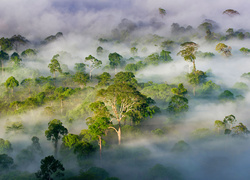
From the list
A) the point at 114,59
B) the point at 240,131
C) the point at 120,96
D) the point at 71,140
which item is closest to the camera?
the point at 71,140

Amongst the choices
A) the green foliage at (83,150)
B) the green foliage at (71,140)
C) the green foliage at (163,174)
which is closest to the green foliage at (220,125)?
the green foliage at (163,174)

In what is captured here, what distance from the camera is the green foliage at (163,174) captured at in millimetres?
34844

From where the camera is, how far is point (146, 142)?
46.8 meters

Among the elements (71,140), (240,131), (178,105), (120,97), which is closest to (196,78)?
(178,105)

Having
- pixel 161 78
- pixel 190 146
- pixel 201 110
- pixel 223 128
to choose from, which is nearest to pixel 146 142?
pixel 190 146

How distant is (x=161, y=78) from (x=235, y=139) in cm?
5367

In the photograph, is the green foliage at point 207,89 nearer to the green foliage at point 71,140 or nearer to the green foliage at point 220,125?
the green foliage at point 220,125

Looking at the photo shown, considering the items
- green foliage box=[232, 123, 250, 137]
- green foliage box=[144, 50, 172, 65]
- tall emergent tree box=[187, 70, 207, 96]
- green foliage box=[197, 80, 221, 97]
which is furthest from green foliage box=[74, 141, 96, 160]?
green foliage box=[144, 50, 172, 65]

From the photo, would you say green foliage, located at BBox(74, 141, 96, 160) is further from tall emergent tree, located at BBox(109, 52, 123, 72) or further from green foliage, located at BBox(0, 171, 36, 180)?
tall emergent tree, located at BBox(109, 52, 123, 72)

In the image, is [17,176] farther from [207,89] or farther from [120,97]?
[207,89]

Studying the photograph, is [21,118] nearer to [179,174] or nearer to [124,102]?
[124,102]

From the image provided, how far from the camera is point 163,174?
3484 centimetres

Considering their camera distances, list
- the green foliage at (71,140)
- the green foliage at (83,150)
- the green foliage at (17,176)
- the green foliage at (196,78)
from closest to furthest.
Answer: the green foliage at (17,176) < the green foliage at (83,150) < the green foliage at (71,140) < the green foliage at (196,78)

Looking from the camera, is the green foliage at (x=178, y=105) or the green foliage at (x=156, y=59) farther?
the green foliage at (x=156, y=59)
